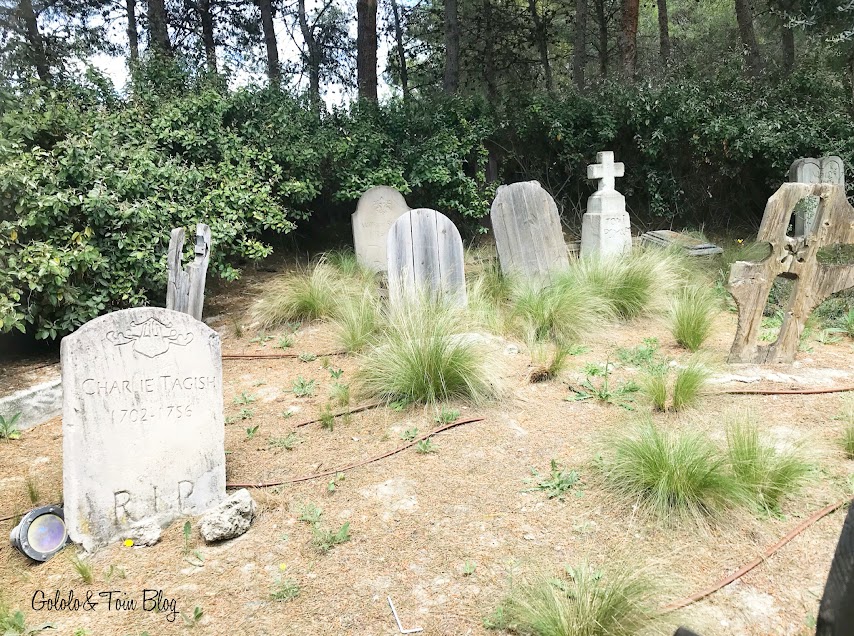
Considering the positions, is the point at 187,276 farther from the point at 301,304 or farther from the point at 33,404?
the point at 33,404

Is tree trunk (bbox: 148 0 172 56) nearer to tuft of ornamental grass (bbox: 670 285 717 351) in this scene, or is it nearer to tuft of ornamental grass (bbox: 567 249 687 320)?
tuft of ornamental grass (bbox: 567 249 687 320)

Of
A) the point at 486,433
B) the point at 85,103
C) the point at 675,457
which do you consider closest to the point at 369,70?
the point at 85,103

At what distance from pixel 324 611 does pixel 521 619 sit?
0.78 metres

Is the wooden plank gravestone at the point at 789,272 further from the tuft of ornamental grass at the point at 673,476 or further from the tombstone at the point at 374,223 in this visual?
the tombstone at the point at 374,223

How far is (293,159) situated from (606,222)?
4175 mm

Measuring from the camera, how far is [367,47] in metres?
11.9

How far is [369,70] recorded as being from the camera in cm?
1193

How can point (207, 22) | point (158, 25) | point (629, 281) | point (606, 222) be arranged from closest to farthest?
point (629, 281)
point (606, 222)
point (158, 25)
point (207, 22)

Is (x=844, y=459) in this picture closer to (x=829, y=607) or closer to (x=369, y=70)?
(x=829, y=607)

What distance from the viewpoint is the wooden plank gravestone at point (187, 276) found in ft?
18.2

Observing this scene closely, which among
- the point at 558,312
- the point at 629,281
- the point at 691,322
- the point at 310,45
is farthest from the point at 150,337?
the point at 310,45

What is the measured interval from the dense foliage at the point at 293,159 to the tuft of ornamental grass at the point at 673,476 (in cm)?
465

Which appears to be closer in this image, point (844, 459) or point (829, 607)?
point (829, 607)

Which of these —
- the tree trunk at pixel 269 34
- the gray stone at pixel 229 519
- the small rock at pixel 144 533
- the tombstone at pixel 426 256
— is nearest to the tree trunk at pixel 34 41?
the tree trunk at pixel 269 34
